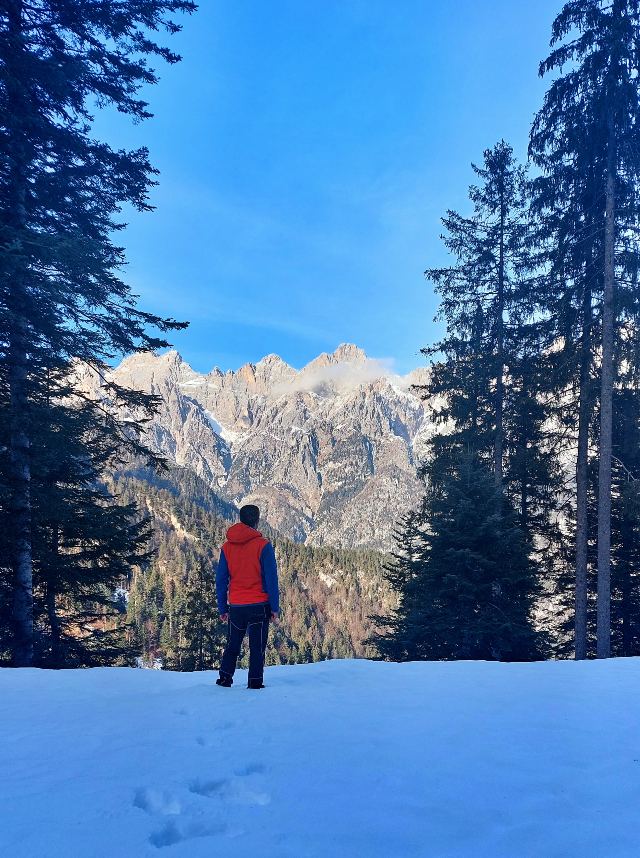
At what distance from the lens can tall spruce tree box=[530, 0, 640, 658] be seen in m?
10.3

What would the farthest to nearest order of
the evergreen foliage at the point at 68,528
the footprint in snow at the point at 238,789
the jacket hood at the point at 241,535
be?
the evergreen foliage at the point at 68,528
the jacket hood at the point at 241,535
the footprint in snow at the point at 238,789

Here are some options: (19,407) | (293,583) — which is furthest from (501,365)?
(293,583)

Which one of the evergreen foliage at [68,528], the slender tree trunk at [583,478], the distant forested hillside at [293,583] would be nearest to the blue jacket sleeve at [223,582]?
the evergreen foliage at [68,528]

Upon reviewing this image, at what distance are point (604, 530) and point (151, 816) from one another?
11.1 metres

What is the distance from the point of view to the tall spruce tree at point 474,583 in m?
10.8

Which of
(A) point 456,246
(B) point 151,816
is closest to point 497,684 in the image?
(B) point 151,816

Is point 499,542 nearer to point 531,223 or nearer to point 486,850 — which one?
point 531,223

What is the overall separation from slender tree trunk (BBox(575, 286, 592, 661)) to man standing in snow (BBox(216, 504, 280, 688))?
9839mm

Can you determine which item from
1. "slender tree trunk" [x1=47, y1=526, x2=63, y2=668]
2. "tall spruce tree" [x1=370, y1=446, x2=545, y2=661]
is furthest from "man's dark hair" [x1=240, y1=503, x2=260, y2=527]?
"tall spruce tree" [x1=370, y1=446, x2=545, y2=661]

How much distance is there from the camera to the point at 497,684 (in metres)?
4.87

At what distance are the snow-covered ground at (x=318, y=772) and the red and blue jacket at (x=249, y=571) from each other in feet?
3.08

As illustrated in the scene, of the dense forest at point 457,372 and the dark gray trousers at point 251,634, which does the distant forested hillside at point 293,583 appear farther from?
the dark gray trousers at point 251,634

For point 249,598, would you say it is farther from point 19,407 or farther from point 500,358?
point 500,358

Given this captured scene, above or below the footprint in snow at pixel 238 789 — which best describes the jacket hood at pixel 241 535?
above
